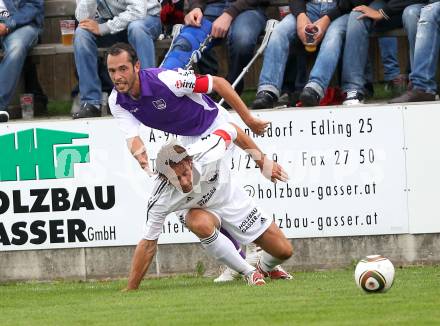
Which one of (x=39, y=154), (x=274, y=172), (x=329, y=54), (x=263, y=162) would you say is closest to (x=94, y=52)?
(x=39, y=154)

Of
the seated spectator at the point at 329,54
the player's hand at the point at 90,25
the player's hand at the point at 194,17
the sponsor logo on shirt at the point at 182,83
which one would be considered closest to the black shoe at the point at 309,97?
the seated spectator at the point at 329,54

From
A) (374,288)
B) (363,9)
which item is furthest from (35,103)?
(374,288)

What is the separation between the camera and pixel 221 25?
15023 millimetres

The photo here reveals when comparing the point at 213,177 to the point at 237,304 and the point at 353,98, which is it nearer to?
the point at 237,304

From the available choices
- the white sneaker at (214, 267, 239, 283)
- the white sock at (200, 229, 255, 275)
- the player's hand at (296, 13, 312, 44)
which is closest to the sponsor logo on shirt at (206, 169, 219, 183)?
the white sock at (200, 229, 255, 275)

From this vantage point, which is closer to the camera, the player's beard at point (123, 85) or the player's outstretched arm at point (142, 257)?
the player's beard at point (123, 85)

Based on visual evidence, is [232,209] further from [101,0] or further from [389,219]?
[101,0]

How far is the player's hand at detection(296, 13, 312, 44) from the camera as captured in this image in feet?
48.6

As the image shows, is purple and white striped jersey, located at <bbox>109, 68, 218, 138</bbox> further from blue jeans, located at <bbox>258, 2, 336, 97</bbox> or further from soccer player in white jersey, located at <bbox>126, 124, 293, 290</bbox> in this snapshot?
blue jeans, located at <bbox>258, 2, 336, 97</bbox>

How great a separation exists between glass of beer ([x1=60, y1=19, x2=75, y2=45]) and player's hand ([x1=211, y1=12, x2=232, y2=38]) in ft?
6.42

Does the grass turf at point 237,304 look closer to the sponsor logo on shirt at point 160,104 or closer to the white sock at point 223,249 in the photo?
the white sock at point 223,249

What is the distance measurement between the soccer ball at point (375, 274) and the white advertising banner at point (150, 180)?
11.8 feet

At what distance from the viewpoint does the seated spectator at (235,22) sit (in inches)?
592

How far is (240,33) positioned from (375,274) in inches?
214
